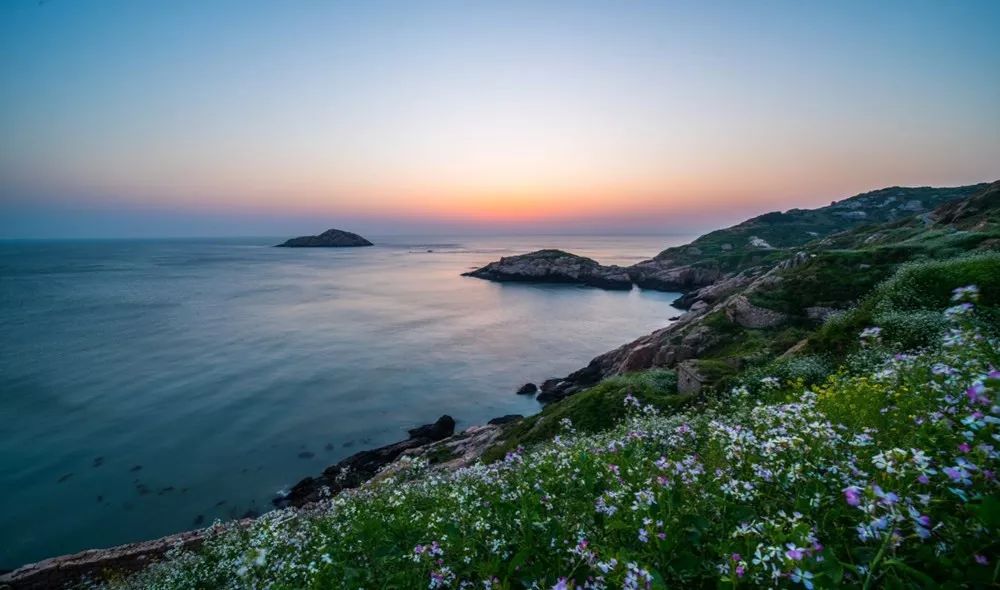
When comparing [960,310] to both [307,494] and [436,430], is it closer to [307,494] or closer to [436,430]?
[307,494]

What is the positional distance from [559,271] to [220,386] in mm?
98245

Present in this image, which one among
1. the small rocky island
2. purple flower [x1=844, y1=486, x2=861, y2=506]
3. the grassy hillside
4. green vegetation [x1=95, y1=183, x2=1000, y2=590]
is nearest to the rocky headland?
green vegetation [x1=95, y1=183, x2=1000, y2=590]

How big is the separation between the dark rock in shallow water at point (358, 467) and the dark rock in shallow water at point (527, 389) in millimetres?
9172

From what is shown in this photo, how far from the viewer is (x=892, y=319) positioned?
15.5m

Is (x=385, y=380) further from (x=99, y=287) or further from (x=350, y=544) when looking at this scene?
(x=99, y=287)

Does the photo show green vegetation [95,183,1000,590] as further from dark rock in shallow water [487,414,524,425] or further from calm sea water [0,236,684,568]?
dark rock in shallow water [487,414,524,425]

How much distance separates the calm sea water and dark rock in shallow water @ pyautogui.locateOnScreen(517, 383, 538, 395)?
3.67 feet

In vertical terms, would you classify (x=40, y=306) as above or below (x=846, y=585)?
below

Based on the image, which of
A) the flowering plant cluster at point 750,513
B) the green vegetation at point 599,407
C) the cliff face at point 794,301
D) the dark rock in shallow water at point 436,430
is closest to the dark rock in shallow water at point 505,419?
the dark rock in shallow water at point 436,430

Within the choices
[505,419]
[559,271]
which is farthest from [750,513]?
[559,271]

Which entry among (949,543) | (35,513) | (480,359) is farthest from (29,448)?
(949,543)

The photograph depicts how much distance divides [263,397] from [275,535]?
3745 cm

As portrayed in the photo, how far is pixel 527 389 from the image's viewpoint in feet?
139

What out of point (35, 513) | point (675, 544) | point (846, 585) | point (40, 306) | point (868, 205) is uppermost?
point (868, 205)
